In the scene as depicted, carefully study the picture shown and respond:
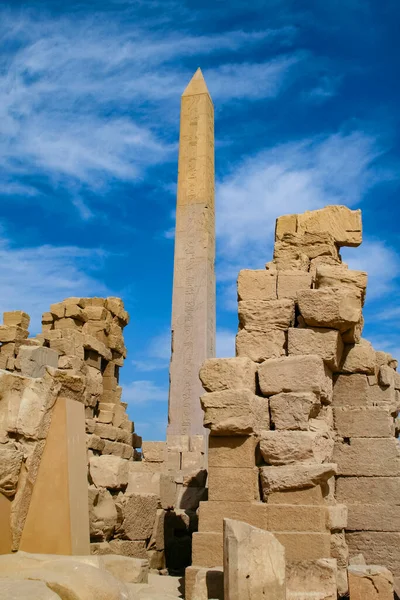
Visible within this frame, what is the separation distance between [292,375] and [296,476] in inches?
36.4

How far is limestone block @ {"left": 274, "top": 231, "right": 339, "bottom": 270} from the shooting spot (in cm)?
779

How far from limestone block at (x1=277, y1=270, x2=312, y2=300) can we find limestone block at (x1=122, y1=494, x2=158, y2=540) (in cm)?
258

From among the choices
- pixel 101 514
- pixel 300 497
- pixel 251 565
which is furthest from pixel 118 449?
pixel 251 565

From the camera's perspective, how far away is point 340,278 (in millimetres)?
7168

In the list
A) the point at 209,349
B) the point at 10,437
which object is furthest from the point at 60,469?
the point at 209,349

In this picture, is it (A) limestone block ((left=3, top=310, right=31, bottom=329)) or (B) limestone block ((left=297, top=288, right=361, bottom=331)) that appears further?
(A) limestone block ((left=3, top=310, right=31, bottom=329))

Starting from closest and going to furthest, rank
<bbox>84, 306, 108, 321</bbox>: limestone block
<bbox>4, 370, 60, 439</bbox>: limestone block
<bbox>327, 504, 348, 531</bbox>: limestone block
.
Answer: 1. <bbox>4, 370, 60, 439</bbox>: limestone block
2. <bbox>327, 504, 348, 531</bbox>: limestone block
3. <bbox>84, 306, 108, 321</bbox>: limestone block

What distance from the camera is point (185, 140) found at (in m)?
16.0

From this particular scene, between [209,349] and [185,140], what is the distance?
458 cm

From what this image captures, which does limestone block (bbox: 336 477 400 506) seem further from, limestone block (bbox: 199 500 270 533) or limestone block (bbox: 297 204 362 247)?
limestone block (bbox: 297 204 362 247)

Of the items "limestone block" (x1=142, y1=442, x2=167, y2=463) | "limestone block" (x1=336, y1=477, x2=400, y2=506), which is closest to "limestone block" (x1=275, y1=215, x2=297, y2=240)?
"limestone block" (x1=336, y1=477, x2=400, y2=506)

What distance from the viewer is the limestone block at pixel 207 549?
5832 millimetres

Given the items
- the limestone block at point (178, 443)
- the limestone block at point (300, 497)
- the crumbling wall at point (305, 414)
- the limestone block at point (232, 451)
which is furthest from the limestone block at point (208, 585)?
the limestone block at point (178, 443)

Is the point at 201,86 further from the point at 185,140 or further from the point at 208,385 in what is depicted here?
the point at 208,385
